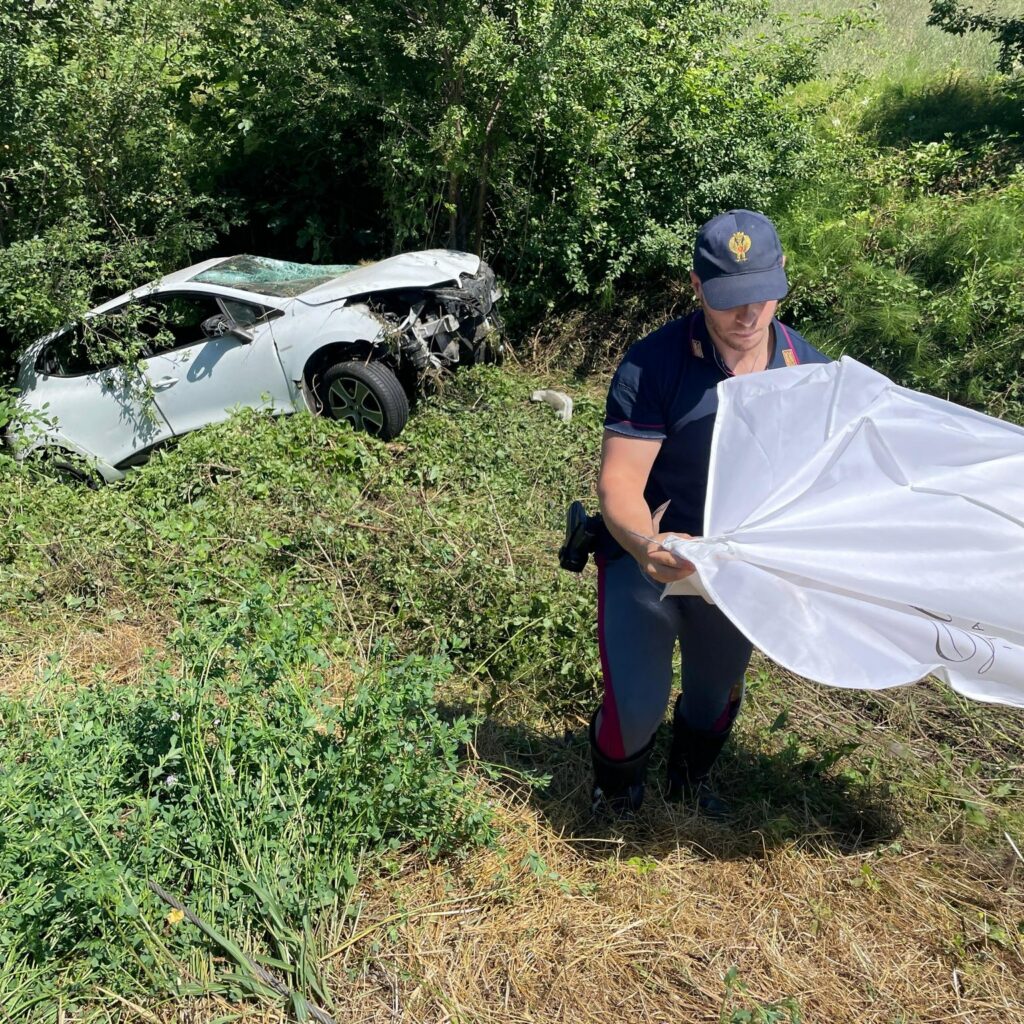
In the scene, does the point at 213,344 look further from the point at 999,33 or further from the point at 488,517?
the point at 999,33

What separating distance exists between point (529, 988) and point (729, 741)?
1390 mm

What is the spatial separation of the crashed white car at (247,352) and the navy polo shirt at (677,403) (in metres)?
4.28

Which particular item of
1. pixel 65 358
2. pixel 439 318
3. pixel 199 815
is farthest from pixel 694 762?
pixel 65 358

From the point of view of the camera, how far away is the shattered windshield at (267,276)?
7.23m

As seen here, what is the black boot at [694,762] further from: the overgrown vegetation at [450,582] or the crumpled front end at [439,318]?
the crumpled front end at [439,318]

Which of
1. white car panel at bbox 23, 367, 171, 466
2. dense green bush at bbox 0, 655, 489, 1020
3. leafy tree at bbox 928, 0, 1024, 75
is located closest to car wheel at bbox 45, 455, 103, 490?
white car panel at bbox 23, 367, 171, 466

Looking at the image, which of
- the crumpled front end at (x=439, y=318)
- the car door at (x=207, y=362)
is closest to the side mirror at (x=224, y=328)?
the car door at (x=207, y=362)

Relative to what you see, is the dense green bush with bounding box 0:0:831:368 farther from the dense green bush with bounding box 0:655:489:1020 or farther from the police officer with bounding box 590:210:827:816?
the police officer with bounding box 590:210:827:816

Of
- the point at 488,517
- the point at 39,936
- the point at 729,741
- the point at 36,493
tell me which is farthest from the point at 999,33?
the point at 39,936

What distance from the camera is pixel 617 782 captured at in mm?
3215

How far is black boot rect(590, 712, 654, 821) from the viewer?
3158 millimetres

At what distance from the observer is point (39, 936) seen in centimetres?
258

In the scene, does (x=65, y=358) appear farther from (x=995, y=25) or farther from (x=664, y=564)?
(x=995, y=25)

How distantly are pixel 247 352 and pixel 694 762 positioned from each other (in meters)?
4.90
